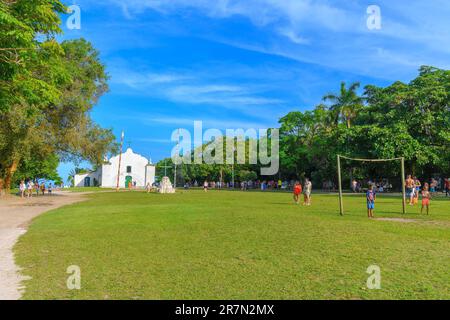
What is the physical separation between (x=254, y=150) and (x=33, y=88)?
6317cm

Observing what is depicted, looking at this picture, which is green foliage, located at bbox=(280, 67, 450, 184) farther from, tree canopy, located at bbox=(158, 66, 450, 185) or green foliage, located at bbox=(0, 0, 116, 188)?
green foliage, located at bbox=(0, 0, 116, 188)

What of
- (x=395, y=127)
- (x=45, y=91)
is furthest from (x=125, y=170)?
(x=45, y=91)

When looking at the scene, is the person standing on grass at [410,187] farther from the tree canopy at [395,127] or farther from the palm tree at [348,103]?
the palm tree at [348,103]

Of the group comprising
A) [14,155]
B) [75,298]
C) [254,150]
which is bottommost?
[75,298]

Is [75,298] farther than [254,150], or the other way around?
[254,150]

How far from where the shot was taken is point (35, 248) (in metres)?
10.0

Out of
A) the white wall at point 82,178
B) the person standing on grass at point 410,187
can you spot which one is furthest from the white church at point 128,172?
the person standing on grass at point 410,187

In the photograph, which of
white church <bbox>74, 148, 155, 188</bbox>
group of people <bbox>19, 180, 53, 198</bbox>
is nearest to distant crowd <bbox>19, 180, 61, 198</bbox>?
group of people <bbox>19, 180, 53, 198</bbox>

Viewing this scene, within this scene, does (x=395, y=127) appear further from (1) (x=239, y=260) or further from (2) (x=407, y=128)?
(1) (x=239, y=260)

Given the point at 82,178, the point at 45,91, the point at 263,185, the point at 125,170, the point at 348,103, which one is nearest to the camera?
the point at 45,91

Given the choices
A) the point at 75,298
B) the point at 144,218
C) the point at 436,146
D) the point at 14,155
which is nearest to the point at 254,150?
the point at 436,146

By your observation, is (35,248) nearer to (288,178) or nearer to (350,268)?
(350,268)

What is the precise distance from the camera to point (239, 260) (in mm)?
8195

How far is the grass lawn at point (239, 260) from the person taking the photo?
6.12 meters
